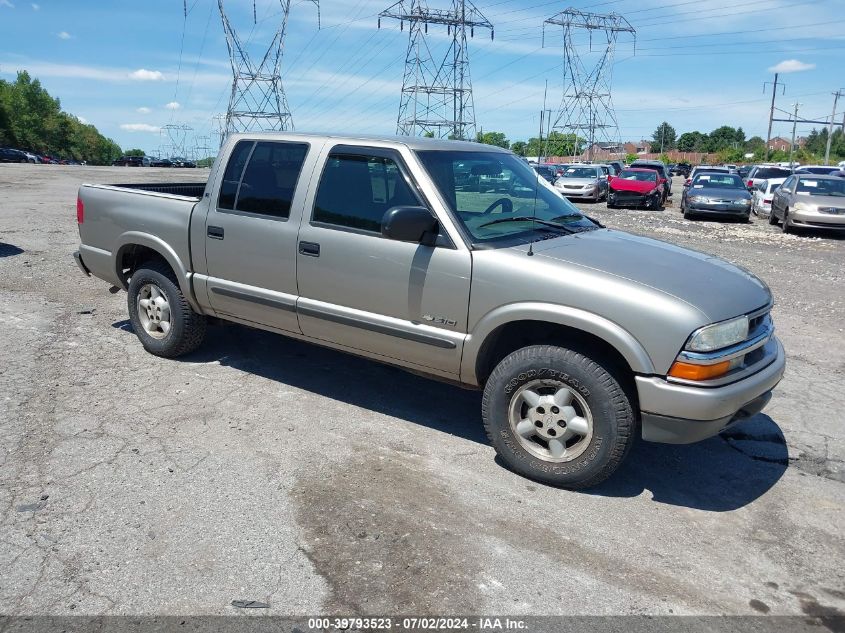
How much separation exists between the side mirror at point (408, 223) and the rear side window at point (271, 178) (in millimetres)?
1090

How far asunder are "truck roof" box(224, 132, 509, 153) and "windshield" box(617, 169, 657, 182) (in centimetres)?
2205

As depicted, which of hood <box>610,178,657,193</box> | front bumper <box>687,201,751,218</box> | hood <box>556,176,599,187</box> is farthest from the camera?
hood <box>556,176,599,187</box>

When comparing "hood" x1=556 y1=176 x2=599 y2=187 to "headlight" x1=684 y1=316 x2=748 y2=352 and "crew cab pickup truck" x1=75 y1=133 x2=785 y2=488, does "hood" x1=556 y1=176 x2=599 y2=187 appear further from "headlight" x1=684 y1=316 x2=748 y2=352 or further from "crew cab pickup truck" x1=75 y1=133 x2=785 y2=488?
"headlight" x1=684 y1=316 x2=748 y2=352

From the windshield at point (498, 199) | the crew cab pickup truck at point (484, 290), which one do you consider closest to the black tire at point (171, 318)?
the crew cab pickup truck at point (484, 290)

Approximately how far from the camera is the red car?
25.4 m

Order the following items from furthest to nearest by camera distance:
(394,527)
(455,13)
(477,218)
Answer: (455,13), (477,218), (394,527)

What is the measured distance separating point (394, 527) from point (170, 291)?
317cm

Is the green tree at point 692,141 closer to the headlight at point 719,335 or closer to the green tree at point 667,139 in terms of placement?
the green tree at point 667,139

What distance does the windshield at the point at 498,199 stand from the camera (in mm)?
4414

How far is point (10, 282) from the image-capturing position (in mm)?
8680

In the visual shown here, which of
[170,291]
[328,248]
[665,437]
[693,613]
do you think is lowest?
[693,613]

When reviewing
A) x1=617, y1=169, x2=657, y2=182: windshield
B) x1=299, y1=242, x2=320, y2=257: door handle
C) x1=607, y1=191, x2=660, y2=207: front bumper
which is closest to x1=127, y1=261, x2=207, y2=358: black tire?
x1=299, y1=242, x2=320, y2=257: door handle

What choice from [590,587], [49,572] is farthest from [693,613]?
[49,572]

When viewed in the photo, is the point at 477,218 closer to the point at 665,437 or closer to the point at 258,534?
the point at 665,437
